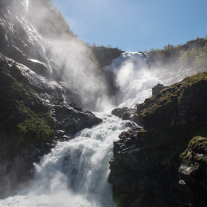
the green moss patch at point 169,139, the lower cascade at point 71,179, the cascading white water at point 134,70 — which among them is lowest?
the lower cascade at point 71,179

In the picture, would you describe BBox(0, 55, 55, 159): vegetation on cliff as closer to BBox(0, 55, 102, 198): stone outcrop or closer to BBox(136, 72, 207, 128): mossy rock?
BBox(0, 55, 102, 198): stone outcrop

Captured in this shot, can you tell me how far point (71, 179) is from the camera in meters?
11.0

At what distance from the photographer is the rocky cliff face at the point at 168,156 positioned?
6.32m

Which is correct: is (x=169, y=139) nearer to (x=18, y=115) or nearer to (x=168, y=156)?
(x=168, y=156)

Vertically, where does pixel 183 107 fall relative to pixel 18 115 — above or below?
above

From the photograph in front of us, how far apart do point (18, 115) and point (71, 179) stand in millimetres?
8008

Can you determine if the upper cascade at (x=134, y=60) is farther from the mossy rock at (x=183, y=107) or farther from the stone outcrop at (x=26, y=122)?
the mossy rock at (x=183, y=107)

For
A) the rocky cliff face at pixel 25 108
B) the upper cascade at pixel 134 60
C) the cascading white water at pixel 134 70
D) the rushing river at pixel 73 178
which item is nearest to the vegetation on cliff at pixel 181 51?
the cascading white water at pixel 134 70

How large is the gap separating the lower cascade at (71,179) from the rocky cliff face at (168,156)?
1275mm

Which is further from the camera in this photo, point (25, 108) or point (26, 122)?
point (25, 108)

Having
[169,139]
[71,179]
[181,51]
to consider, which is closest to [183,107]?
[169,139]

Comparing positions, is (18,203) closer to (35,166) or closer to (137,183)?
(35,166)

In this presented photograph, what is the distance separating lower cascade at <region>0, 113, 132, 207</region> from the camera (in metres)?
9.02

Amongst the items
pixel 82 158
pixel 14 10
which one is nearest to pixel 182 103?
pixel 82 158
